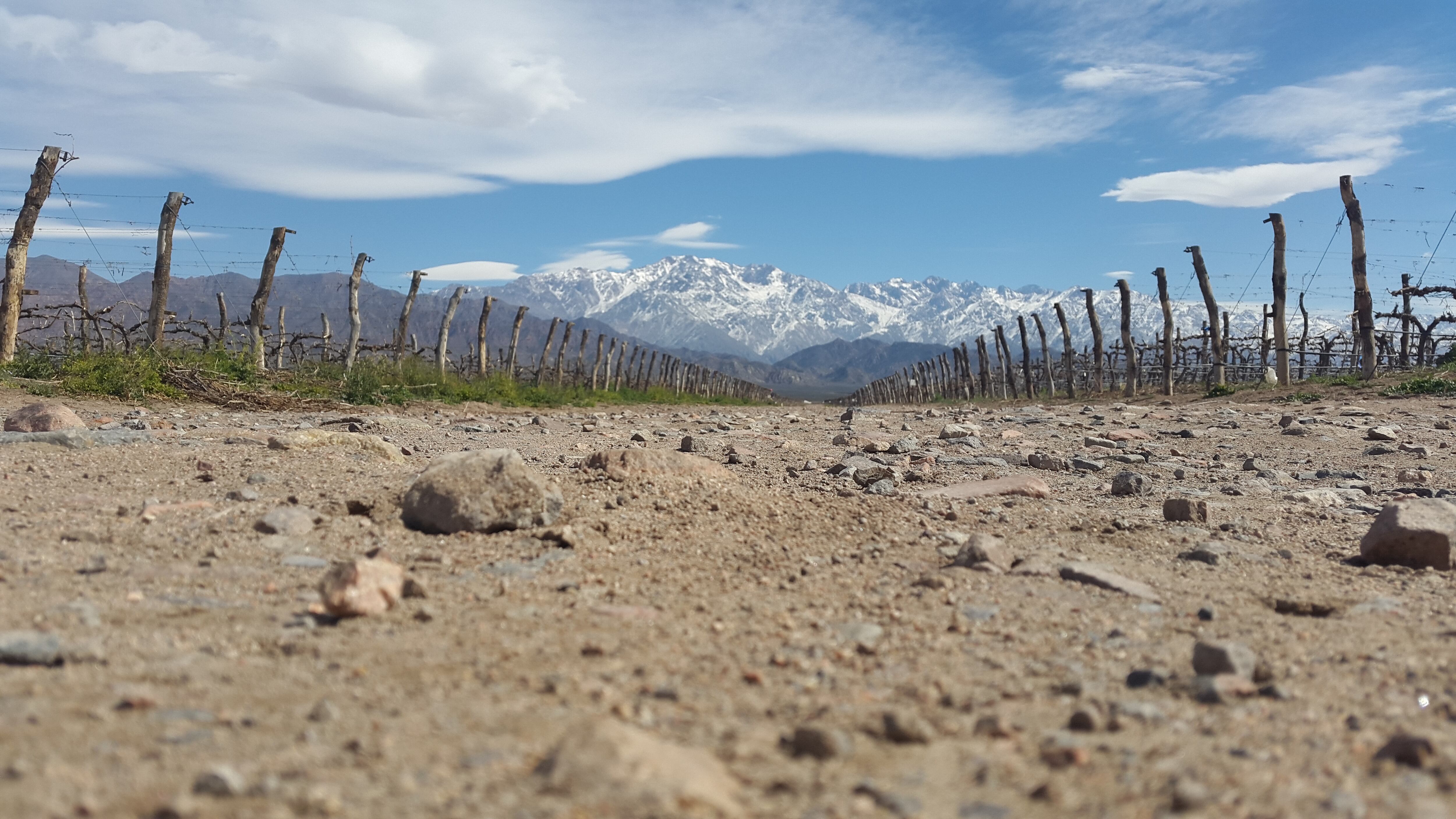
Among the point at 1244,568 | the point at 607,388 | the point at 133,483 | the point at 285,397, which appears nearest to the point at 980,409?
the point at 285,397

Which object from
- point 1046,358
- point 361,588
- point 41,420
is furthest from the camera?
point 1046,358

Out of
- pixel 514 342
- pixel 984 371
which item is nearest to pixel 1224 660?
pixel 514 342

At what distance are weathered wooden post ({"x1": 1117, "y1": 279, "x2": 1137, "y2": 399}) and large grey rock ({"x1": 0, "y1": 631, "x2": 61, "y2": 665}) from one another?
21.8 metres

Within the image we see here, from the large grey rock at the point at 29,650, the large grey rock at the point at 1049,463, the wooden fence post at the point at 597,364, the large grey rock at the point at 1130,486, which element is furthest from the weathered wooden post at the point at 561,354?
the large grey rock at the point at 29,650

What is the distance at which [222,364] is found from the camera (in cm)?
1195

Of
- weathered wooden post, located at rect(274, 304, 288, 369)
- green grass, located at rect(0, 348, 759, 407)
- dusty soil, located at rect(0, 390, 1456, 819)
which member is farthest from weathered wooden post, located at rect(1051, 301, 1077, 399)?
dusty soil, located at rect(0, 390, 1456, 819)

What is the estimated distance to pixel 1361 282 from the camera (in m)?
16.5

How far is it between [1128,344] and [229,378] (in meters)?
20.0

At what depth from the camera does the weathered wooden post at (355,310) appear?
18.3m

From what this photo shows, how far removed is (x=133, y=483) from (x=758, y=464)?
3652 millimetres

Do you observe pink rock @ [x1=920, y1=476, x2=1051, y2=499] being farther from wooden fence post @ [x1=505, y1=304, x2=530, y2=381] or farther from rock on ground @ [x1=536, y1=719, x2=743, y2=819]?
wooden fence post @ [x1=505, y1=304, x2=530, y2=381]

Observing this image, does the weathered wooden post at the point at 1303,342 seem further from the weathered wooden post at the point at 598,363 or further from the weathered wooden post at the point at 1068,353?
the weathered wooden post at the point at 598,363

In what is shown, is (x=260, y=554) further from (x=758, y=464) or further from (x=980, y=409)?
(x=980, y=409)

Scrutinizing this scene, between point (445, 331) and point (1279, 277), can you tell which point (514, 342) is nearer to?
point (445, 331)
